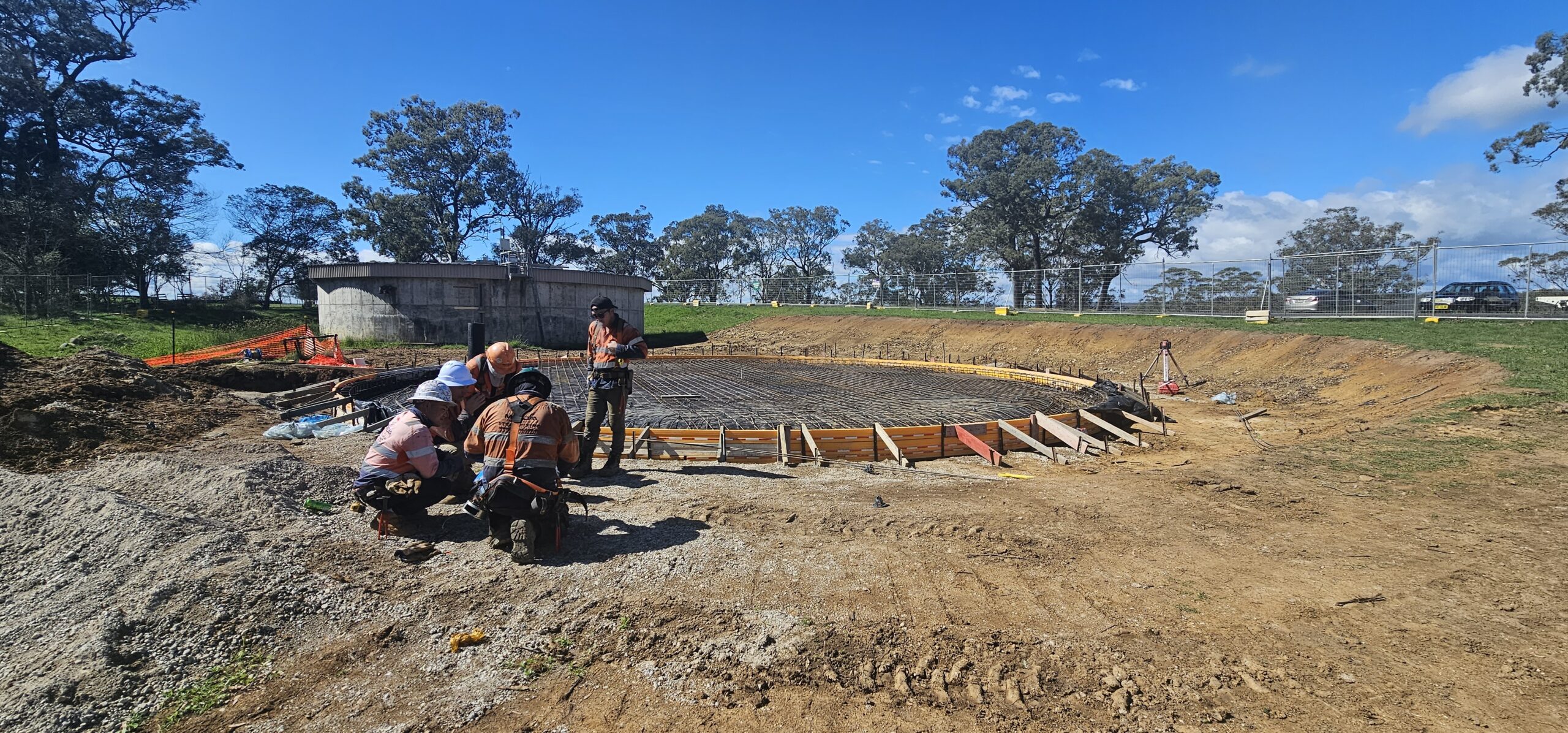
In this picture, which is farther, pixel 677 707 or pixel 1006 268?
pixel 1006 268

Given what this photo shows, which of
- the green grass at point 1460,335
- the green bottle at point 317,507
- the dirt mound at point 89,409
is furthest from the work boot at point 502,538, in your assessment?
the green grass at point 1460,335

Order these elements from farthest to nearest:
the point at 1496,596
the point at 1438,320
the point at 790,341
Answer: the point at 790,341, the point at 1438,320, the point at 1496,596

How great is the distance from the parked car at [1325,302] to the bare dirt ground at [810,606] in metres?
12.7

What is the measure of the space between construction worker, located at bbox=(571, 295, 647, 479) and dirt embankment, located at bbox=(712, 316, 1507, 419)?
907 centimetres

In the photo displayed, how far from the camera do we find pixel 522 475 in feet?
11.2

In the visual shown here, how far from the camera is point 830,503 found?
15.2 ft

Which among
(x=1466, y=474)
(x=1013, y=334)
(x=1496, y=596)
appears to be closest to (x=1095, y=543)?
(x=1496, y=596)

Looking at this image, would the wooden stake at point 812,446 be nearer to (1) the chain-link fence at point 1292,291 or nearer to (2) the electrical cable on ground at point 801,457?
(2) the electrical cable on ground at point 801,457

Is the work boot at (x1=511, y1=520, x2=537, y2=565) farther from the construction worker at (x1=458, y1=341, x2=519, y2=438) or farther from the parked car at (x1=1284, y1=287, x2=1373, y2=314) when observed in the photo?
the parked car at (x1=1284, y1=287, x2=1373, y2=314)

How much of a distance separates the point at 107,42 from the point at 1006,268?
43133mm

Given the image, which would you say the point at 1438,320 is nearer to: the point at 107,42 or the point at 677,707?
the point at 677,707

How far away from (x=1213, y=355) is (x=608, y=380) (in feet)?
45.4

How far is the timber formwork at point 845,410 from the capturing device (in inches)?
251

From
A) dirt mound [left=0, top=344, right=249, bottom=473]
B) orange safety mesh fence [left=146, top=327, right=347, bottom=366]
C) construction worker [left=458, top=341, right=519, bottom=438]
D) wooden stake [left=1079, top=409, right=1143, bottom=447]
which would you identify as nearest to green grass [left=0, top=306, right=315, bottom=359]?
orange safety mesh fence [left=146, top=327, right=347, bottom=366]
